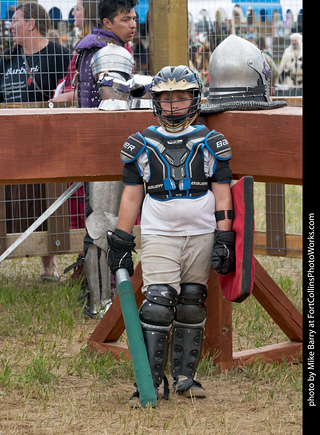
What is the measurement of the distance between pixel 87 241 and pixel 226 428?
2.24m

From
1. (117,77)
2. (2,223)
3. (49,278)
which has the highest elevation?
(117,77)

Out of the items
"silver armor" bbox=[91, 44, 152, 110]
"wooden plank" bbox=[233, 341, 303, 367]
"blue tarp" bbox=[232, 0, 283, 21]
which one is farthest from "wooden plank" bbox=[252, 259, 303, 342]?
"blue tarp" bbox=[232, 0, 283, 21]

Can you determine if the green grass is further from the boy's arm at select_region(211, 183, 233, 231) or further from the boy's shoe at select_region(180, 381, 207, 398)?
the boy's arm at select_region(211, 183, 233, 231)

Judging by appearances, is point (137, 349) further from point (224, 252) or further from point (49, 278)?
point (49, 278)

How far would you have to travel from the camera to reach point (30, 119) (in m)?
3.62

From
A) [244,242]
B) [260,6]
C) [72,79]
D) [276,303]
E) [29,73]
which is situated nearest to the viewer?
[244,242]

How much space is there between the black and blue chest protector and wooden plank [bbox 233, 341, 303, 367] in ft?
3.51

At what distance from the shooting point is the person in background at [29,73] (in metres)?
6.15

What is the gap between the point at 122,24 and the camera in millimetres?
4965

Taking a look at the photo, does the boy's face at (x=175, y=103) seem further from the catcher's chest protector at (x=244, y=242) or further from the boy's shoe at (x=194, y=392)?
the boy's shoe at (x=194, y=392)

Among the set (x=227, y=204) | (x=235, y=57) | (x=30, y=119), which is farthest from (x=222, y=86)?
(x=30, y=119)

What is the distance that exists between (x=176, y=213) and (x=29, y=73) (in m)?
3.11

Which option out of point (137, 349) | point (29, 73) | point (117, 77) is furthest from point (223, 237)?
point (29, 73)

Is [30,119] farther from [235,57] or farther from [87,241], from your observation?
[87,241]
